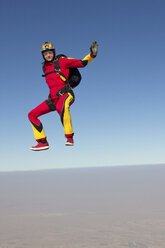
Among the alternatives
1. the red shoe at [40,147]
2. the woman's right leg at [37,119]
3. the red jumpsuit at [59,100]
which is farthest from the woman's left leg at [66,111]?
the red shoe at [40,147]

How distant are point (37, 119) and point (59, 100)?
71 cm

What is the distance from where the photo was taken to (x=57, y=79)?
5871mm

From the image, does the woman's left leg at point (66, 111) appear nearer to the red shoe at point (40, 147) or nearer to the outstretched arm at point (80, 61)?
the red shoe at point (40, 147)

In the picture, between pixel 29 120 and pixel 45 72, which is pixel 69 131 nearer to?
A: pixel 29 120

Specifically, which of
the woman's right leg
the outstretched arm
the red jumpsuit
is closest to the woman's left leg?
the red jumpsuit

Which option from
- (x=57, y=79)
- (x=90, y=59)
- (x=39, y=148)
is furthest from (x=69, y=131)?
(x=90, y=59)

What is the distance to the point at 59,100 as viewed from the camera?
5758mm

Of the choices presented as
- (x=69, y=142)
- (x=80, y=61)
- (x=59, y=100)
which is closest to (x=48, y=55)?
(x=80, y=61)

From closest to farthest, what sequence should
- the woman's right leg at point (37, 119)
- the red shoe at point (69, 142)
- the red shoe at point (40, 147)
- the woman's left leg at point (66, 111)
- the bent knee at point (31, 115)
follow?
the red shoe at point (69, 142) → the woman's left leg at point (66, 111) → the red shoe at point (40, 147) → the woman's right leg at point (37, 119) → the bent knee at point (31, 115)

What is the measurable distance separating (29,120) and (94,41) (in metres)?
2.22

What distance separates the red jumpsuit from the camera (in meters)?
5.55

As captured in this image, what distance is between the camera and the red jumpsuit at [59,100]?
555 centimetres

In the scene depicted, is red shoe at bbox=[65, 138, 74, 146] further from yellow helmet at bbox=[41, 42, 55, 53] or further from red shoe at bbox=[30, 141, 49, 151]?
yellow helmet at bbox=[41, 42, 55, 53]

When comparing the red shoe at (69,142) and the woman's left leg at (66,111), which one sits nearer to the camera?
the red shoe at (69,142)
